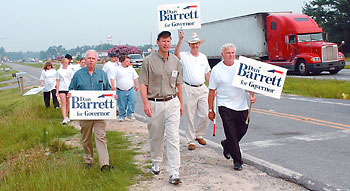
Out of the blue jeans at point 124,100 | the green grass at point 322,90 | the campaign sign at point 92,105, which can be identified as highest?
the campaign sign at point 92,105

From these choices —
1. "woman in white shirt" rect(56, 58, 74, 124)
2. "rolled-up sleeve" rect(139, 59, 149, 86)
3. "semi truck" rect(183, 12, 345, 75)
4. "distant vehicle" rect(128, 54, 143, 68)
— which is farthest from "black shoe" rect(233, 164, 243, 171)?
"distant vehicle" rect(128, 54, 143, 68)

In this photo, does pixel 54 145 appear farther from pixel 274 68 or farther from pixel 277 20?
pixel 277 20

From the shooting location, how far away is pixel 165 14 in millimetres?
7969

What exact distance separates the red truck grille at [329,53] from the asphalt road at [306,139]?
35.2 ft

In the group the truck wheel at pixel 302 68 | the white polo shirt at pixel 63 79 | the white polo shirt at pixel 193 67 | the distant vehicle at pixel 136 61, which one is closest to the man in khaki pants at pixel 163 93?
the white polo shirt at pixel 193 67

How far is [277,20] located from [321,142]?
17945 millimetres

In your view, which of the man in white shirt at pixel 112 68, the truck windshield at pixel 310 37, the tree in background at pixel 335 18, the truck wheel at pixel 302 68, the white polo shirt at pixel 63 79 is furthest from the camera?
the tree in background at pixel 335 18

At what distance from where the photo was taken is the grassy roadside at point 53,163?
204 inches

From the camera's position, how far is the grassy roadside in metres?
5.18

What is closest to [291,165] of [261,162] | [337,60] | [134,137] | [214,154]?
[261,162]

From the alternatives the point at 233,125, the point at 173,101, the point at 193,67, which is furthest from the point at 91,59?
the point at 233,125

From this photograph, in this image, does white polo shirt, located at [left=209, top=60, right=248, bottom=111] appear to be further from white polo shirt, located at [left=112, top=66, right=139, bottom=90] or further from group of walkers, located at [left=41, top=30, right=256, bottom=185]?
white polo shirt, located at [left=112, top=66, right=139, bottom=90]

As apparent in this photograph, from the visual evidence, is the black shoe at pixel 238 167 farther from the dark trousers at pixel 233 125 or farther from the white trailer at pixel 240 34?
the white trailer at pixel 240 34

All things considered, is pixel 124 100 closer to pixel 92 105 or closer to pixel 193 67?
pixel 193 67
